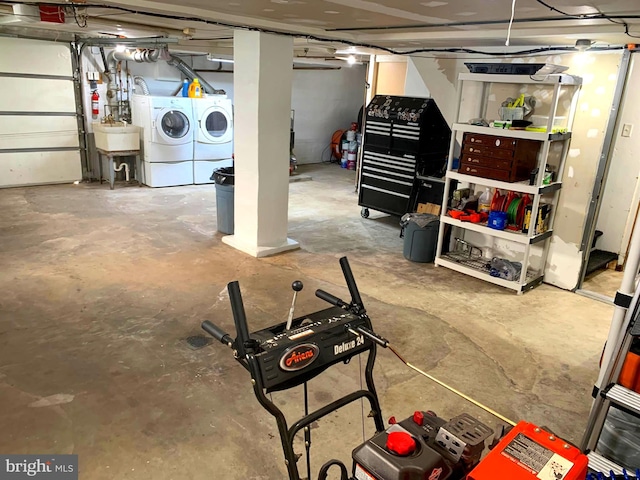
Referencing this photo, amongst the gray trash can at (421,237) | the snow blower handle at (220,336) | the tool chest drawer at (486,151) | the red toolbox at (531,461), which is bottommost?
the gray trash can at (421,237)

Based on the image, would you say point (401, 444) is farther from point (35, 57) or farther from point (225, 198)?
point (35, 57)

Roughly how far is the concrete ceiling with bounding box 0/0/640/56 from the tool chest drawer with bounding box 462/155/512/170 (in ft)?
3.26

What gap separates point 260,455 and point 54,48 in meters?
6.87

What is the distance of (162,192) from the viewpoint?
7176 mm

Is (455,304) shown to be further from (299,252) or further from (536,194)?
(299,252)

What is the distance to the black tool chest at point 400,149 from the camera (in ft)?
18.6

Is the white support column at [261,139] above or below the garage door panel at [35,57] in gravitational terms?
below

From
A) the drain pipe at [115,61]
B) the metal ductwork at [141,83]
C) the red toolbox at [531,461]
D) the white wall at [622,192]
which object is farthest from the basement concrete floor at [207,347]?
the metal ductwork at [141,83]

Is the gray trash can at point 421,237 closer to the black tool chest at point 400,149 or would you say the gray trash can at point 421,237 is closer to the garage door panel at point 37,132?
the black tool chest at point 400,149

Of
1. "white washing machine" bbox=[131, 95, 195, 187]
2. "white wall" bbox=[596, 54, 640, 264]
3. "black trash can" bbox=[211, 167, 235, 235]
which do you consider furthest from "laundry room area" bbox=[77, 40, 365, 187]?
"white wall" bbox=[596, 54, 640, 264]

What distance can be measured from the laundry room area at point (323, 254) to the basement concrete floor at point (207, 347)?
2 cm

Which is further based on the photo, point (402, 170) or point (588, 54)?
point (402, 170)

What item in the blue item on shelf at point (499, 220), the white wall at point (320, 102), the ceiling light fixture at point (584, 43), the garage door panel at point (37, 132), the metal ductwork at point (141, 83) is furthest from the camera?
the white wall at point (320, 102)

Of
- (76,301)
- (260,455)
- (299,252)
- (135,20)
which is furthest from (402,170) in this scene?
(260,455)
